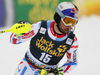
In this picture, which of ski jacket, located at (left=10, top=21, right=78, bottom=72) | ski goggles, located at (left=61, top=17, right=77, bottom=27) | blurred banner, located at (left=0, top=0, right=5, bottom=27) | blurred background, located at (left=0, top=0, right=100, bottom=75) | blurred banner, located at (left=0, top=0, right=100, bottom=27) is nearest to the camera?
ski goggles, located at (left=61, top=17, right=77, bottom=27)

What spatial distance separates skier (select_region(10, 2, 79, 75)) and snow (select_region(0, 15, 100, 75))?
116 centimetres

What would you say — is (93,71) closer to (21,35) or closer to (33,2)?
(21,35)

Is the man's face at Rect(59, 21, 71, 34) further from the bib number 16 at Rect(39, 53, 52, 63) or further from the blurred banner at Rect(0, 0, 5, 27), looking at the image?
the blurred banner at Rect(0, 0, 5, 27)

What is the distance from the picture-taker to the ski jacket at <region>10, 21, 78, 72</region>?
246 centimetres

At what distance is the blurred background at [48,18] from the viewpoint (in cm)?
392

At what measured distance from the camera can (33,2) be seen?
531 cm

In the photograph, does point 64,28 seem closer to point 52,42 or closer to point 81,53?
point 52,42

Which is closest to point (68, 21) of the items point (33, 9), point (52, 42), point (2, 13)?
point (52, 42)

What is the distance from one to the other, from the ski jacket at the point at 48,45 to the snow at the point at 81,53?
1.21 meters

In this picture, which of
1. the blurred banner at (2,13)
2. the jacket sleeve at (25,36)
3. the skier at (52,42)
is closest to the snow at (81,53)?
the blurred banner at (2,13)

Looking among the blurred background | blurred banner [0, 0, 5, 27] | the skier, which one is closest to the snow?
the blurred background

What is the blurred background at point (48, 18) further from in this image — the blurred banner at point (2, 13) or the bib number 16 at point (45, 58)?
the bib number 16 at point (45, 58)

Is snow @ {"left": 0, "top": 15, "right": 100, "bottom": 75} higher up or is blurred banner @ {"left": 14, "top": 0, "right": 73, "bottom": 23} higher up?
blurred banner @ {"left": 14, "top": 0, "right": 73, "bottom": 23}

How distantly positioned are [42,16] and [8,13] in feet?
2.95
